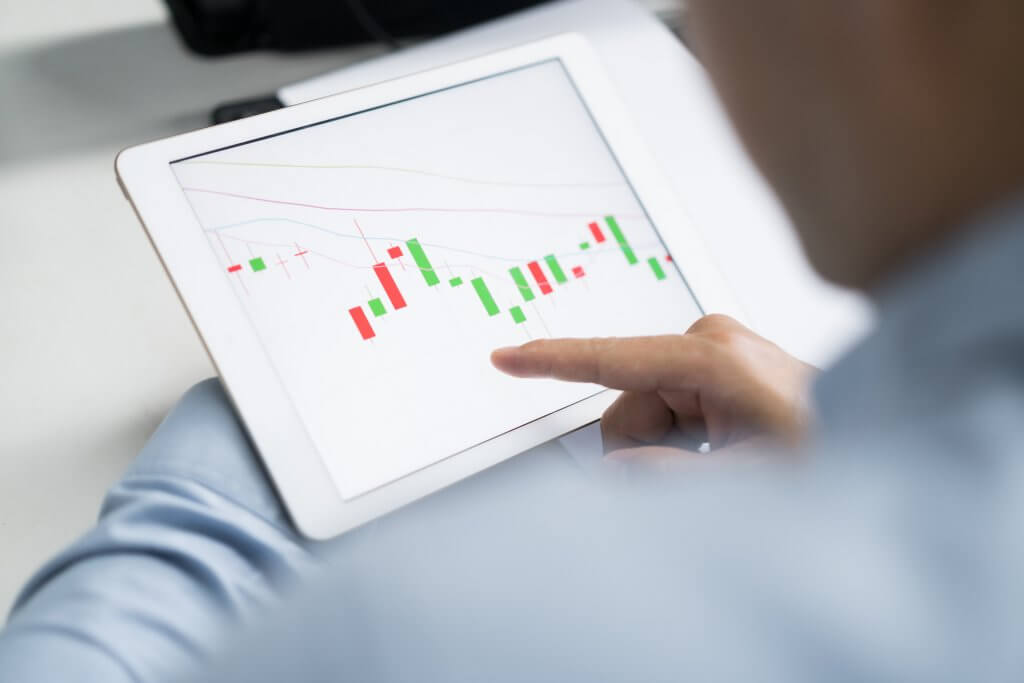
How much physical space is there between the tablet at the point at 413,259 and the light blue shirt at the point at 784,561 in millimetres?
175

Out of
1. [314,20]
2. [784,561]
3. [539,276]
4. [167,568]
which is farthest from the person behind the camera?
[314,20]

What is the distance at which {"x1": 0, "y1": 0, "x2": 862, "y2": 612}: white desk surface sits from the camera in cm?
45

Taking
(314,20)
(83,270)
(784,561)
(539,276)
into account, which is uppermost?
(314,20)

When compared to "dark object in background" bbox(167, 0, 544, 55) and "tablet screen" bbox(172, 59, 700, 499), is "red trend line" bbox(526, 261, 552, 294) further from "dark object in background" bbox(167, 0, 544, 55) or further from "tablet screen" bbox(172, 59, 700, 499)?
"dark object in background" bbox(167, 0, 544, 55)

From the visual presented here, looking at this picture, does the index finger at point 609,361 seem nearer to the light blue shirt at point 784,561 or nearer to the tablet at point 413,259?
the tablet at point 413,259

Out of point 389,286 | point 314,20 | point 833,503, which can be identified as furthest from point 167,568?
point 314,20

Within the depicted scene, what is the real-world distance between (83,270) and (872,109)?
459 millimetres

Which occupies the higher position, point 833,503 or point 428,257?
point 428,257

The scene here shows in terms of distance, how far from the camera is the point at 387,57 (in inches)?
24.2

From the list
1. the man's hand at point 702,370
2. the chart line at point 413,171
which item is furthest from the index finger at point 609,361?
the chart line at point 413,171

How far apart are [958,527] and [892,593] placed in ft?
0.06

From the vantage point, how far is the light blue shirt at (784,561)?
0.55 feet

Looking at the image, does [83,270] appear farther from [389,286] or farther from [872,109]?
[872,109]

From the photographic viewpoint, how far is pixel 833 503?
18cm
